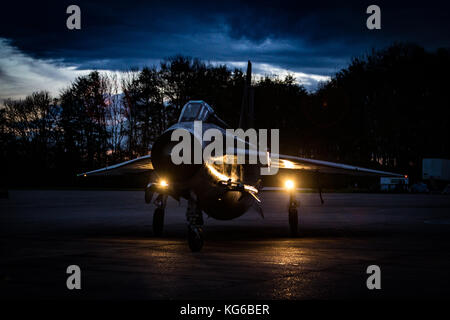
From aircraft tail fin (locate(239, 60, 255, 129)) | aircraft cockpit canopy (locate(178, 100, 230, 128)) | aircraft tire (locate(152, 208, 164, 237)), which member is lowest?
aircraft tire (locate(152, 208, 164, 237))

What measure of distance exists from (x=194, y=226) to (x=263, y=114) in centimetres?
6673

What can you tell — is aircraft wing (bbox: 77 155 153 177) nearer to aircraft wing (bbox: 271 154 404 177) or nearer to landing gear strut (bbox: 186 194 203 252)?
aircraft wing (bbox: 271 154 404 177)

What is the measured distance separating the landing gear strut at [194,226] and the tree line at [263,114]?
195 feet

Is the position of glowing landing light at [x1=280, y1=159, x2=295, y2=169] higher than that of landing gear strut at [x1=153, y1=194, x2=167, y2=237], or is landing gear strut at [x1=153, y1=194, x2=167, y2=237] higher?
glowing landing light at [x1=280, y1=159, x2=295, y2=169]

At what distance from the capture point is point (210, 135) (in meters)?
12.2

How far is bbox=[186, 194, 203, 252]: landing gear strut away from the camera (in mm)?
11656

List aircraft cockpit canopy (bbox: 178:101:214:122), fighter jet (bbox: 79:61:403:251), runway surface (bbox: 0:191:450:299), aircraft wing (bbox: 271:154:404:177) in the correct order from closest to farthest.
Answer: runway surface (bbox: 0:191:450:299)
fighter jet (bbox: 79:61:403:251)
aircraft cockpit canopy (bbox: 178:101:214:122)
aircraft wing (bbox: 271:154:404:177)

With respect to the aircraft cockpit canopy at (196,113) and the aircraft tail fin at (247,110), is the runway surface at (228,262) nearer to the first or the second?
the aircraft cockpit canopy at (196,113)

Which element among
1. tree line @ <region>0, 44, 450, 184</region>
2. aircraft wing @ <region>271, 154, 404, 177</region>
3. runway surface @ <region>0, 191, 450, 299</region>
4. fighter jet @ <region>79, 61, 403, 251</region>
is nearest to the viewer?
runway surface @ <region>0, 191, 450, 299</region>

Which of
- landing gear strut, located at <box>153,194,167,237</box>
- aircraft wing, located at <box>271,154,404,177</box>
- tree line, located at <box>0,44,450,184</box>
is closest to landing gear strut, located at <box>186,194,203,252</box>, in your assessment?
landing gear strut, located at <box>153,194,167,237</box>

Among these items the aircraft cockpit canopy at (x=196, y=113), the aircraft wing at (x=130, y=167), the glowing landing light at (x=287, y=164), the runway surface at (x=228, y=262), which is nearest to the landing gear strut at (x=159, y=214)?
the runway surface at (x=228, y=262)

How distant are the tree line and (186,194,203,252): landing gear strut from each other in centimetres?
5957

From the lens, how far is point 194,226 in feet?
38.5
